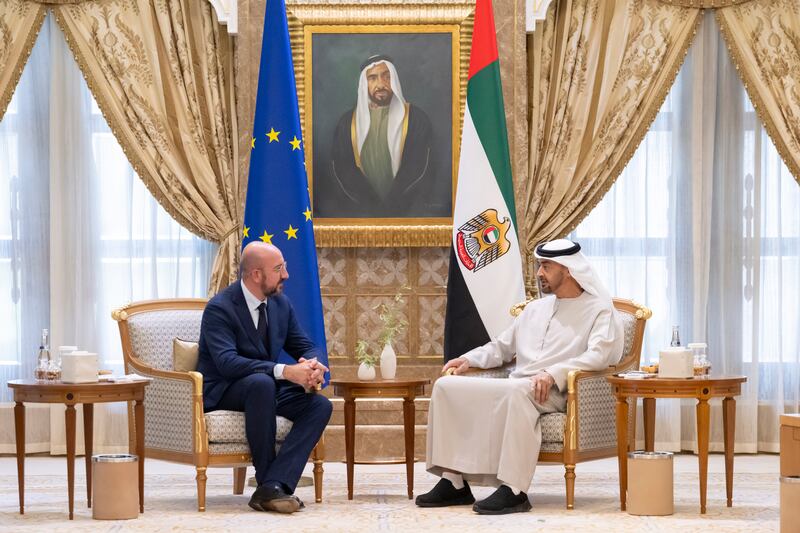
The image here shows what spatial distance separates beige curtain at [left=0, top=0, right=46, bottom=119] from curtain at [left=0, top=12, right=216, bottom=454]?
0.15m

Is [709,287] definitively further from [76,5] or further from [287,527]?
[76,5]

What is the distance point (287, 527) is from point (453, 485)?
1.00 m

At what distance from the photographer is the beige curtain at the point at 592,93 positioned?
7.55 meters

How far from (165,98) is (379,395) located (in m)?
3.06

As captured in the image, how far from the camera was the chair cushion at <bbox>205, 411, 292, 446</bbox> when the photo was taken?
5.21 meters

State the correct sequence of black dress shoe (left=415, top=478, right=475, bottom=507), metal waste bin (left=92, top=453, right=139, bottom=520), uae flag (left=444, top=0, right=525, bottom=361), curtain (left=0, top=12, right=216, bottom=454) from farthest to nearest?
1. curtain (left=0, top=12, right=216, bottom=454)
2. uae flag (left=444, top=0, right=525, bottom=361)
3. black dress shoe (left=415, top=478, right=475, bottom=507)
4. metal waste bin (left=92, top=453, right=139, bottom=520)

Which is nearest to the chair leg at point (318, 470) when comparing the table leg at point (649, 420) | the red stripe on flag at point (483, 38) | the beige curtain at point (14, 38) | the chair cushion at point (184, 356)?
the chair cushion at point (184, 356)

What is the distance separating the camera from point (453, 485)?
17.6ft

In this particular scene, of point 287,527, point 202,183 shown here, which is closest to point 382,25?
point 202,183

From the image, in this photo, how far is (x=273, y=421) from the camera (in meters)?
5.23

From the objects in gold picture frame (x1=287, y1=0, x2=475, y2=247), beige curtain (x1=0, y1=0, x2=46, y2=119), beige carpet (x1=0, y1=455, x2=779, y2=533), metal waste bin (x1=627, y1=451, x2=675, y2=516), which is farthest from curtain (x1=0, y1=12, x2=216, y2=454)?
metal waste bin (x1=627, y1=451, x2=675, y2=516)

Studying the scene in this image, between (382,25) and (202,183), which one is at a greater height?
(382,25)

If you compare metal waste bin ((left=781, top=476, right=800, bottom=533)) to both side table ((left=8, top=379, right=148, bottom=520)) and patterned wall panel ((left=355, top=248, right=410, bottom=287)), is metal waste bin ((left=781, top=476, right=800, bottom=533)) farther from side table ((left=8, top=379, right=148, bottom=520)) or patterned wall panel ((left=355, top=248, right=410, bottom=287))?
patterned wall panel ((left=355, top=248, right=410, bottom=287))

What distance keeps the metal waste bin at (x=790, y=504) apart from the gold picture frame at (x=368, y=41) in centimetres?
361
